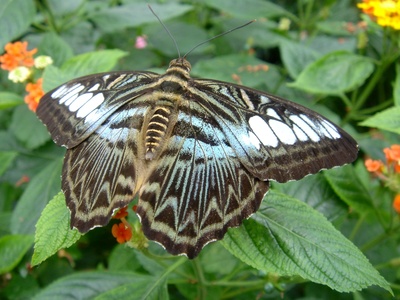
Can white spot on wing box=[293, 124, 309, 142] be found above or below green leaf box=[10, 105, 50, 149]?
above

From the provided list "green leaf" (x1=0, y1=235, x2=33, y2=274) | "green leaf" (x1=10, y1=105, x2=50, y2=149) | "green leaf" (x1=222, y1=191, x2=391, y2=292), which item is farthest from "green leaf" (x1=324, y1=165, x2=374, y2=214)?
"green leaf" (x1=10, y1=105, x2=50, y2=149)

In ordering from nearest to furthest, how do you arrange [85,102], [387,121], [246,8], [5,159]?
[85,102] → [387,121] → [5,159] → [246,8]

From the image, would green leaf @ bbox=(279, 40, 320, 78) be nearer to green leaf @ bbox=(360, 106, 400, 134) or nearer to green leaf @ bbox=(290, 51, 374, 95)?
green leaf @ bbox=(290, 51, 374, 95)

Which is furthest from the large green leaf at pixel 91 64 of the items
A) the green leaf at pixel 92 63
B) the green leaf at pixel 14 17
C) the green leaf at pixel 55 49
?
the green leaf at pixel 14 17

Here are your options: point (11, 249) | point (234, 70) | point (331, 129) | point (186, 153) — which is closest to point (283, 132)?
point (331, 129)

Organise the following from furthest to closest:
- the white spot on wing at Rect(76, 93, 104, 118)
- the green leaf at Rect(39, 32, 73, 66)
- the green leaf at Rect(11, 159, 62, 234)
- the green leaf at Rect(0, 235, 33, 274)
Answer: the green leaf at Rect(39, 32, 73, 66), the green leaf at Rect(11, 159, 62, 234), the green leaf at Rect(0, 235, 33, 274), the white spot on wing at Rect(76, 93, 104, 118)

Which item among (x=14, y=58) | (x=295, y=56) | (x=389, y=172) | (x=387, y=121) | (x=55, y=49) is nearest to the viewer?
(x=387, y=121)

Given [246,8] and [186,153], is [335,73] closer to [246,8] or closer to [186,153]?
[246,8]

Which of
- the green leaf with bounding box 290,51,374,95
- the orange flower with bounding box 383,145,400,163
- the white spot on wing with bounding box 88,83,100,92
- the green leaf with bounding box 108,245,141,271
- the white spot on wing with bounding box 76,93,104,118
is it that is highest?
the white spot on wing with bounding box 88,83,100,92

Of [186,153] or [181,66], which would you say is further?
[181,66]
